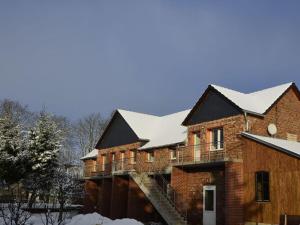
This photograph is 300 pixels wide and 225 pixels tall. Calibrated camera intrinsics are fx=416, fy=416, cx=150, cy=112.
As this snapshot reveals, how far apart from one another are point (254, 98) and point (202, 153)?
4851 mm

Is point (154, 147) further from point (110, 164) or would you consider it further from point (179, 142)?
point (110, 164)

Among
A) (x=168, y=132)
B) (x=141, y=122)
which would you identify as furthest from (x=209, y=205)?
(x=141, y=122)

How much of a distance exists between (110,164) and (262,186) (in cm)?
1942

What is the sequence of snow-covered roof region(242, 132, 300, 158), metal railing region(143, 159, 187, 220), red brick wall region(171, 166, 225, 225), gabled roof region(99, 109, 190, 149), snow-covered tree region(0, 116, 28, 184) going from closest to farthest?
snow-covered roof region(242, 132, 300, 158)
red brick wall region(171, 166, 225, 225)
metal railing region(143, 159, 187, 220)
gabled roof region(99, 109, 190, 149)
snow-covered tree region(0, 116, 28, 184)

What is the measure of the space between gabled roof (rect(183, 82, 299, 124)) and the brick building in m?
0.06

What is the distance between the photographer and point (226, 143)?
2406 centimetres

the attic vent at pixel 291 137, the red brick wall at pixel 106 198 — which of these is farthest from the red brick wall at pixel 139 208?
the attic vent at pixel 291 137

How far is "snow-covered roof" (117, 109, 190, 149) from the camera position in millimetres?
31469

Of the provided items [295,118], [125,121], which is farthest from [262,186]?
[125,121]

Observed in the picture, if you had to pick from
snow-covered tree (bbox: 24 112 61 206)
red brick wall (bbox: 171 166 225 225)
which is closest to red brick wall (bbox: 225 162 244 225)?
red brick wall (bbox: 171 166 225 225)

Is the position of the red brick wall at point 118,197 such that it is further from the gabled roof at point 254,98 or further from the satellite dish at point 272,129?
the satellite dish at point 272,129

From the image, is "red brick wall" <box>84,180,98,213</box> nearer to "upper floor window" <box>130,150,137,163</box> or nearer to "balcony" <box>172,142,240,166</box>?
"upper floor window" <box>130,150,137,163</box>

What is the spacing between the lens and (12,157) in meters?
39.4

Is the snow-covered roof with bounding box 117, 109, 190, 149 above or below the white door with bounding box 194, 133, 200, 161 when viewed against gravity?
above
